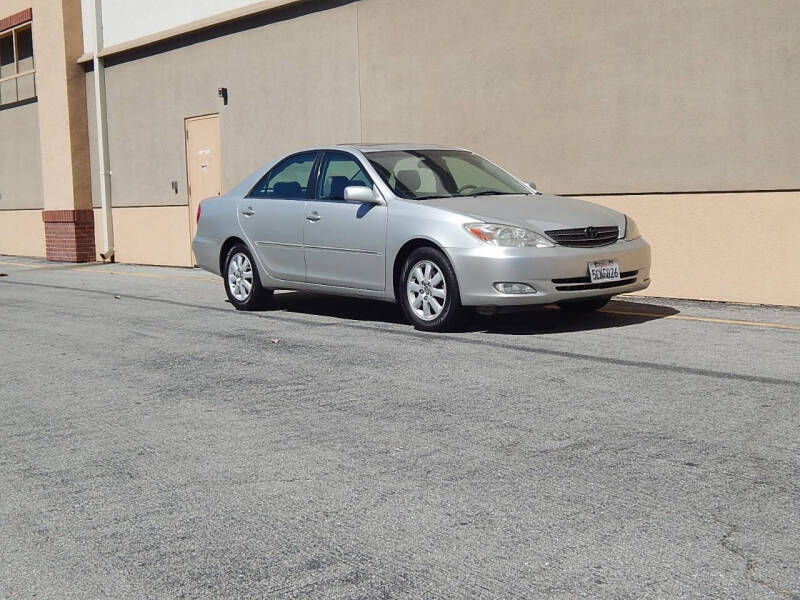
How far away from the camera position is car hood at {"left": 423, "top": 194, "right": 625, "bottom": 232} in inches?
344

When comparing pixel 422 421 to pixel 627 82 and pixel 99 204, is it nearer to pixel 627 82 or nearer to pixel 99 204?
pixel 627 82

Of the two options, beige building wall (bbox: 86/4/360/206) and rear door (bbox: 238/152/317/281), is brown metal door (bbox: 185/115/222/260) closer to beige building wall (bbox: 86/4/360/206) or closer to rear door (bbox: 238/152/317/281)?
beige building wall (bbox: 86/4/360/206)

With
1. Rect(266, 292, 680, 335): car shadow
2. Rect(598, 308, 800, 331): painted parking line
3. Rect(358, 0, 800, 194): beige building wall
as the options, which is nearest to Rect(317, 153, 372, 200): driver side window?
Rect(266, 292, 680, 335): car shadow

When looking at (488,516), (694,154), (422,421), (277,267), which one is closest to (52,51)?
(277,267)

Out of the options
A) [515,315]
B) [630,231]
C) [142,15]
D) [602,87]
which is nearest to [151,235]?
[142,15]

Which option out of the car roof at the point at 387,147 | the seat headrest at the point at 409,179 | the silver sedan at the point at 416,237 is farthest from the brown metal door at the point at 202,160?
the seat headrest at the point at 409,179

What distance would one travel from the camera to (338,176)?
10.1 metres

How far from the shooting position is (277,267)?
35.0 ft

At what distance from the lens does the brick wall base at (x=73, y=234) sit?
70.8 feet

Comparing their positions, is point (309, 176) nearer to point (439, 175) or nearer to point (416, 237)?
point (439, 175)

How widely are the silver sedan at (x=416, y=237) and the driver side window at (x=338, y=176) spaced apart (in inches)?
0.5

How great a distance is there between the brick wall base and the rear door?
11523 mm

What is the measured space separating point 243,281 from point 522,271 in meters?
3.65

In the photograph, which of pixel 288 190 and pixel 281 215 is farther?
pixel 288 190
